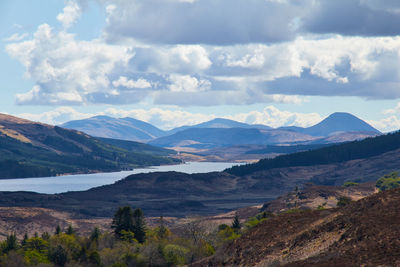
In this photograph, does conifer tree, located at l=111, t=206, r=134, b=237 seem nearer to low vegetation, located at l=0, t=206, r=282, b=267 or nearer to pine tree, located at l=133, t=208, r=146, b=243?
low vegetation, located at l=0, t=206, r=282, b=267

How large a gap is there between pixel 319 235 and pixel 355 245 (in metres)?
9.01

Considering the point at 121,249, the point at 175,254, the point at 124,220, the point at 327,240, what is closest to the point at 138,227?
the point at 124,220

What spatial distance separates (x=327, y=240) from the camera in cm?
6581

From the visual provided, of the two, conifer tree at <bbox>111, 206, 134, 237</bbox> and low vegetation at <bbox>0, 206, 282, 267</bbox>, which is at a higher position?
conifer tree at <bbox>111, 206, 134, 237</bbox>

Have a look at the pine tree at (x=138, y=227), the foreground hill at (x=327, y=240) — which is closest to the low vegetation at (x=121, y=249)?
the pine tree at (x=138, y=227)

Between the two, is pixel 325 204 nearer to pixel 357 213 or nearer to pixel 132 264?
pixel 132 264

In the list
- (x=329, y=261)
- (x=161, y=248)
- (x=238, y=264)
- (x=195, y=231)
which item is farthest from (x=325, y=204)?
Answer: (x=329, y=261)

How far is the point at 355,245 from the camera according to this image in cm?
5975

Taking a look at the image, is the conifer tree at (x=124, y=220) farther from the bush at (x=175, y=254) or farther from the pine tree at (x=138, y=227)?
the bush at (x=175, y=254)

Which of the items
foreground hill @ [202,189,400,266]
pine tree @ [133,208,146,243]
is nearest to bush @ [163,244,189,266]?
foreground hill @ [202,189,400,266]

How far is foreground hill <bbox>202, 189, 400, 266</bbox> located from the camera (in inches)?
2219

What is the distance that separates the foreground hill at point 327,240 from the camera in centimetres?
5638

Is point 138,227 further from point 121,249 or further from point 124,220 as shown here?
point 121,249

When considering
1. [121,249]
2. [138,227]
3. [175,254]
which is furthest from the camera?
[138,227]
